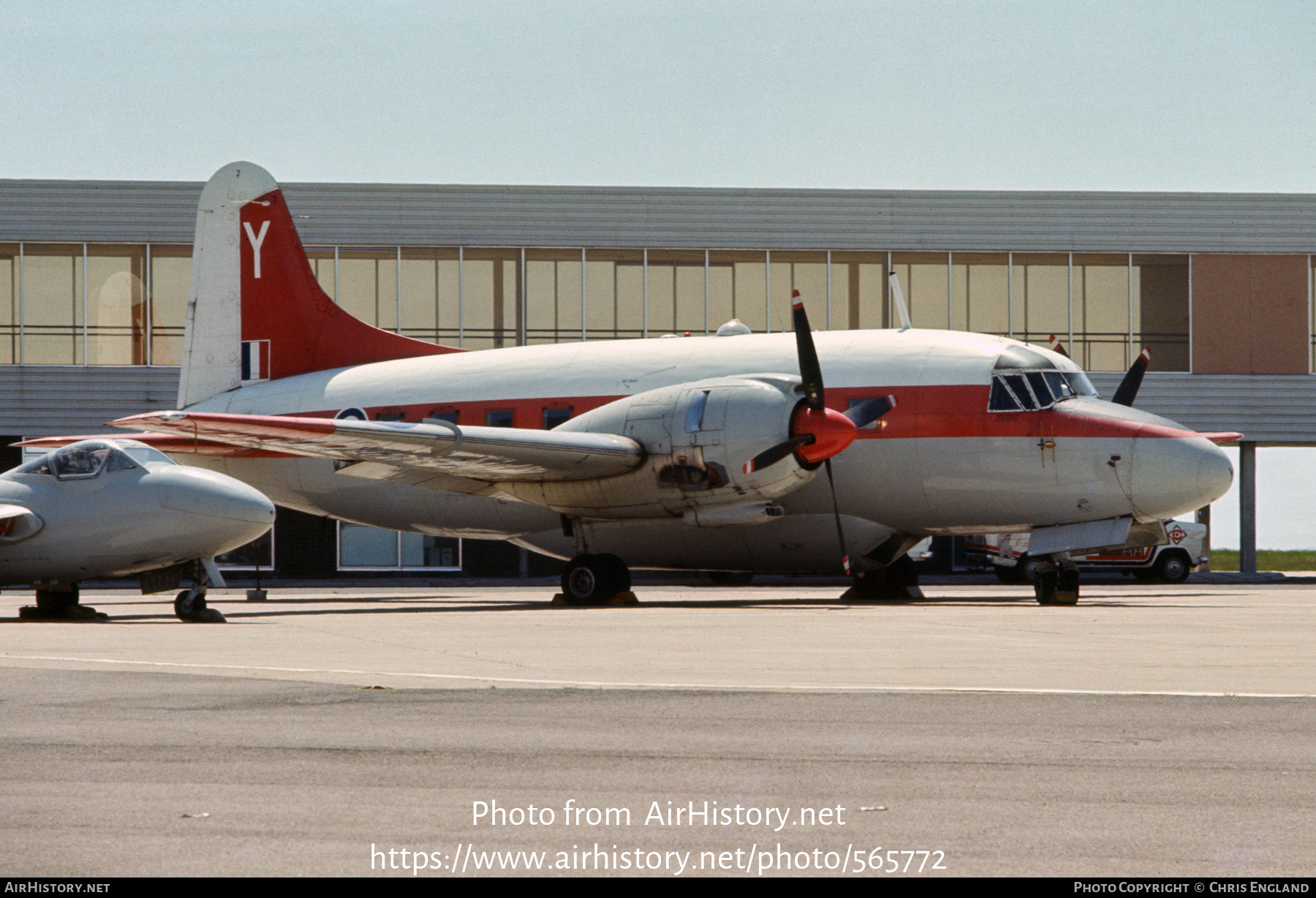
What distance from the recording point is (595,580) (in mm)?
22266

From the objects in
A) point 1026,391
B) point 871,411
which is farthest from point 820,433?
point 1026,391

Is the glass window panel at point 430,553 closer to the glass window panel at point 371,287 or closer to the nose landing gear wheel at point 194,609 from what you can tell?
the glass window panel at point 371,287

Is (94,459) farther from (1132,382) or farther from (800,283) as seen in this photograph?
(800,283)

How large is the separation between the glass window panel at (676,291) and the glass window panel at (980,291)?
7.53 m

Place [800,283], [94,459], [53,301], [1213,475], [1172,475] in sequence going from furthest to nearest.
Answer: [800,283]
[53,301]
[1213,475]
[1172,475]
[94,459]

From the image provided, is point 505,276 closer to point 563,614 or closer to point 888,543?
point 888,543

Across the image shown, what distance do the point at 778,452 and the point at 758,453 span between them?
0.33 meters

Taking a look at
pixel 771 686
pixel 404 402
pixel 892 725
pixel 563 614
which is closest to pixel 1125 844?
pixel 892 725

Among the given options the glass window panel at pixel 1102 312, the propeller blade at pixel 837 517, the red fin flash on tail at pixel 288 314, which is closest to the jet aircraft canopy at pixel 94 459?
the propeller blade at pixel 837 517

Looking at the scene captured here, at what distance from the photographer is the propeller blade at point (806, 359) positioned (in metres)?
20.7

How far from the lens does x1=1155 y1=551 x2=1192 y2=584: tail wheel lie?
38.4 metres

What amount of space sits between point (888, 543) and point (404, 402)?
364 inches

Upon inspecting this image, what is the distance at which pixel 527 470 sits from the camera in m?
22.2

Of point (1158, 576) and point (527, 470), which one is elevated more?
point (527, 470)
